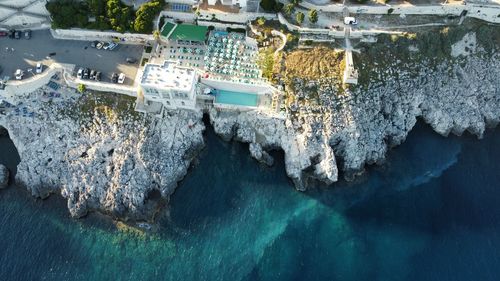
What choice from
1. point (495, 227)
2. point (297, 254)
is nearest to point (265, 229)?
point (297, 254)

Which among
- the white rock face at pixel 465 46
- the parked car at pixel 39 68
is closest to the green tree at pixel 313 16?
the white rock face at pixel 465 46

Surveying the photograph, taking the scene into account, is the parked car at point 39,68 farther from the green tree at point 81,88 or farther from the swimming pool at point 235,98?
the swimming pool at point 235,98

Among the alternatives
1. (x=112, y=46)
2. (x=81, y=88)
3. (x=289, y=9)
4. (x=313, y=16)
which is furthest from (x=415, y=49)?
(x=81, y=88)

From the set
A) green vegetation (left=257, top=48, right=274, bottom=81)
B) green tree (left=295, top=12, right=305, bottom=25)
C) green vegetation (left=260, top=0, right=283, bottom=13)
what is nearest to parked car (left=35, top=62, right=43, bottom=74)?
green vegetation (left=257, top=48, right=274, bottom=81)

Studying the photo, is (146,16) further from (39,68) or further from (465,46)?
(465,46)

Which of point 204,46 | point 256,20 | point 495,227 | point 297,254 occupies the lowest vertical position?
point 297,254

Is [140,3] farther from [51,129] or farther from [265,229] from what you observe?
[265,229]
